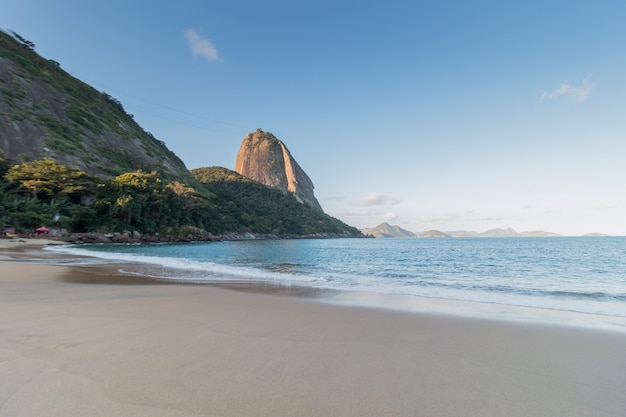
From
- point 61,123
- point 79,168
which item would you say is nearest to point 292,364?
point 79,168

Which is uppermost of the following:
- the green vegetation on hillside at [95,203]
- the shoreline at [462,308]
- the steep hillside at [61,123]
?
the steep hillside at [61,123]

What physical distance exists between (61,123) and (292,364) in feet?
294

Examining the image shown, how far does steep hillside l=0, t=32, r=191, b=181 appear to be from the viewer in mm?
57250

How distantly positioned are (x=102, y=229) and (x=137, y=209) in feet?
24.0

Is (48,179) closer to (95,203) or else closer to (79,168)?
(95,203)

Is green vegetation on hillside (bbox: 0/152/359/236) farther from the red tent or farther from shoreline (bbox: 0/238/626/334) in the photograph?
shoreline (bbox: 0/238/626/334)

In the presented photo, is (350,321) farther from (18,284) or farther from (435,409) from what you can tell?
(18,284)

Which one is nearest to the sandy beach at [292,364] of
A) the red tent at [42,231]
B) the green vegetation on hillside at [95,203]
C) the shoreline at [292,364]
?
the shoreline at [292,364]

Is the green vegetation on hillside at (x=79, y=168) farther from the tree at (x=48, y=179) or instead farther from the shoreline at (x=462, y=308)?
the shoreline at (x=462, y=308)

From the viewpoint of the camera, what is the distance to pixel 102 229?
48156mm

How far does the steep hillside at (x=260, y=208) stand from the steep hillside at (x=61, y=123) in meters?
20.9

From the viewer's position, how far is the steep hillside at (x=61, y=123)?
5725 cm

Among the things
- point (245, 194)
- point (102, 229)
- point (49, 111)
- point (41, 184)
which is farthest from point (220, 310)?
point (245, 194)

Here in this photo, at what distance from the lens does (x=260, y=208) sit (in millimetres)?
125812
